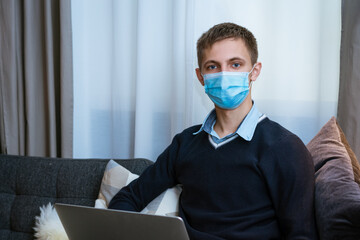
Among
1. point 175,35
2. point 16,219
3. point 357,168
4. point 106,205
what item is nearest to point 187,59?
point 175,35

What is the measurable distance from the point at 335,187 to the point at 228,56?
555mm

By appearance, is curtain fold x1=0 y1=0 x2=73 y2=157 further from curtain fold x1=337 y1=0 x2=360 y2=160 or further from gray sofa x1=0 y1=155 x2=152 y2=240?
curtain fold x1=337 y1=0 x2=360 y2=160

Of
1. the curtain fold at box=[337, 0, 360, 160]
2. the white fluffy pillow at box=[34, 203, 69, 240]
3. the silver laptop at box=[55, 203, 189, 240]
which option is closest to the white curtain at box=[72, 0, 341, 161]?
the curtain fold at box=[337, 0, 360, 160]

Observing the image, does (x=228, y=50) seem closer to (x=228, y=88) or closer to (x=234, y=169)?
(x=228, y=88)

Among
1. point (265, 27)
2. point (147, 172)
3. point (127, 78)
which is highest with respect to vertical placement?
point (265, 27)

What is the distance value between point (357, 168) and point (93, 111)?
1.43 meters

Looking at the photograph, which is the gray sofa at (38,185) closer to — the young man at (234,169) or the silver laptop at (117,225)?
the young man at (234,169)

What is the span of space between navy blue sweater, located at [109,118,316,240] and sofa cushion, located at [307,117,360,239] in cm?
5

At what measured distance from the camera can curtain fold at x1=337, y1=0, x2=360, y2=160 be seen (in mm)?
1488

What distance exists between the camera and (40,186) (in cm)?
168

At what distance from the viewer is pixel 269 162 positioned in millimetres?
1146

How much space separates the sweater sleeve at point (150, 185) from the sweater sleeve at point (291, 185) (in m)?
0.40

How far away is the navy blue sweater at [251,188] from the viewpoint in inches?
42.3

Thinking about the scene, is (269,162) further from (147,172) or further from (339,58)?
(339,58)
